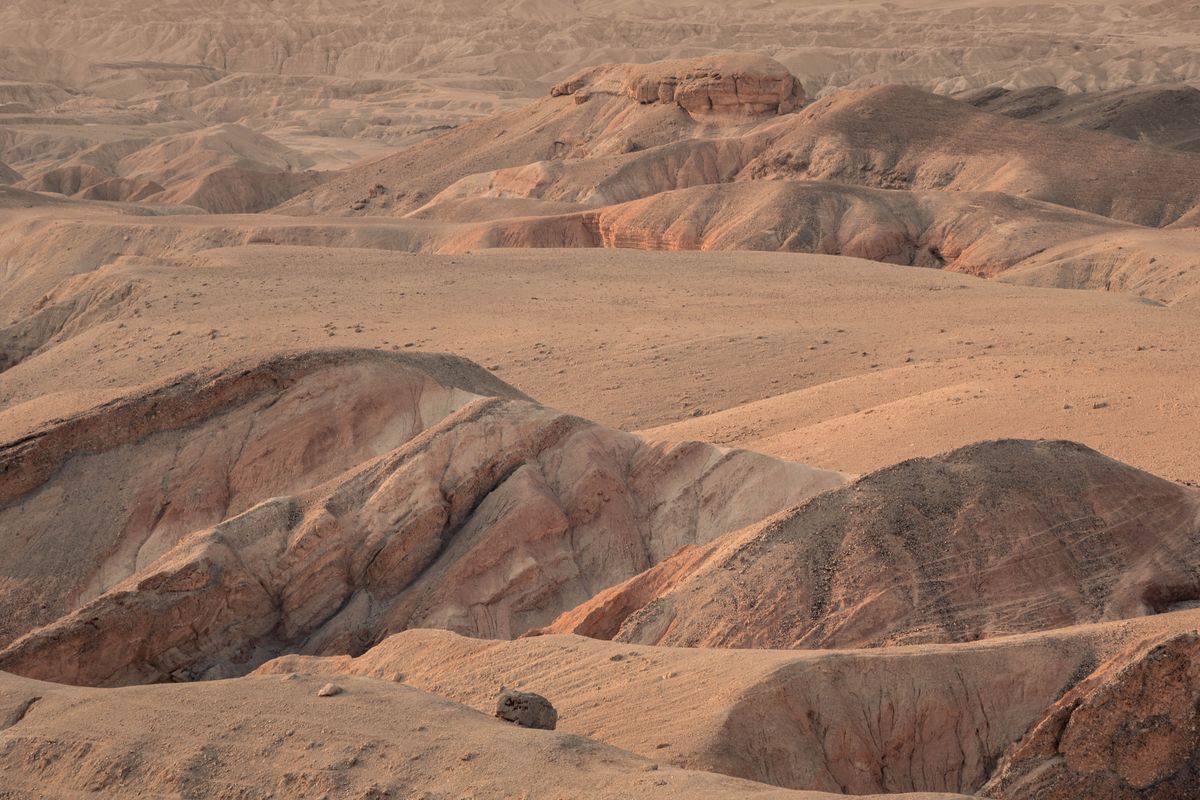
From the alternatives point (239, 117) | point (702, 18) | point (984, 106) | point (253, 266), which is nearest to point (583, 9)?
point (702, 18)

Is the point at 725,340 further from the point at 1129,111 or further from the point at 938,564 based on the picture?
the point at 1129,111

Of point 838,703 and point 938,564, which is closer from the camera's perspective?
point 838,703

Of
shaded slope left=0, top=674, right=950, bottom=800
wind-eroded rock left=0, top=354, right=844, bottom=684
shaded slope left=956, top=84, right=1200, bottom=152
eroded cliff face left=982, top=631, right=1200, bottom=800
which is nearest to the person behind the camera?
shaded slope left=0, top=674, right=950, bottom=800

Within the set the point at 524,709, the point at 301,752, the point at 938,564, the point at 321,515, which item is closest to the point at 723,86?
the point at 321,515

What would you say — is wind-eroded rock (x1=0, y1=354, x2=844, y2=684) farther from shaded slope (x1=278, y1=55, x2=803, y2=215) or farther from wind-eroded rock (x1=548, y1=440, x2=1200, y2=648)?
shaded slope (x1=278, y1=55, x2=803, y2=215)

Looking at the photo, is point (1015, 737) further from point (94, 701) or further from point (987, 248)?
point (987, 248)

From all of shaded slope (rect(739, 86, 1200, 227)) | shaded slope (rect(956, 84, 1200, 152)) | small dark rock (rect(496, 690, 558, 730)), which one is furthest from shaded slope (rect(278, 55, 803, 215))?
small dark rock (rect(496, 690, 558, 730))

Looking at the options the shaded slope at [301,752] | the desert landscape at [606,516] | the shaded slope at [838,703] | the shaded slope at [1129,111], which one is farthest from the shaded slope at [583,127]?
the shaded slope at [301,752]
